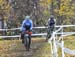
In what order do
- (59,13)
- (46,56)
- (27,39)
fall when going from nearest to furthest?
(46,56) → (27,39) → (59,13)

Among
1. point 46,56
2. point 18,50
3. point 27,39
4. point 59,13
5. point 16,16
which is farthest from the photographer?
point 59,13

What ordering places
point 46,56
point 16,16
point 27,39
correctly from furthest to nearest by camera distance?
1. point 16,16
2. point 27,39
3. point 46,56

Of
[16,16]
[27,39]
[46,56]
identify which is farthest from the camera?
[16,16]

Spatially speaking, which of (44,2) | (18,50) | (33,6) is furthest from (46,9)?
(18,50)

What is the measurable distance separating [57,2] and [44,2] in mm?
1429

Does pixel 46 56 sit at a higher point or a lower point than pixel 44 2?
lower

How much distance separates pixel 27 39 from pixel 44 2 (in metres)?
20.7

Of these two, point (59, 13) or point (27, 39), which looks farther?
point (59, 13)

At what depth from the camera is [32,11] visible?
31141 mm

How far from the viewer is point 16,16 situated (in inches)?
1218

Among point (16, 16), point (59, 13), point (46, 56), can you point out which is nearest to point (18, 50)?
point (46, 56)

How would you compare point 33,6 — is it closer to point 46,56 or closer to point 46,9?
point 46,9

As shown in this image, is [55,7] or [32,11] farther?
[55,7]

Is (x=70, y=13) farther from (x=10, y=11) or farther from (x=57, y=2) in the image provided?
→ (x=10, y=11)
